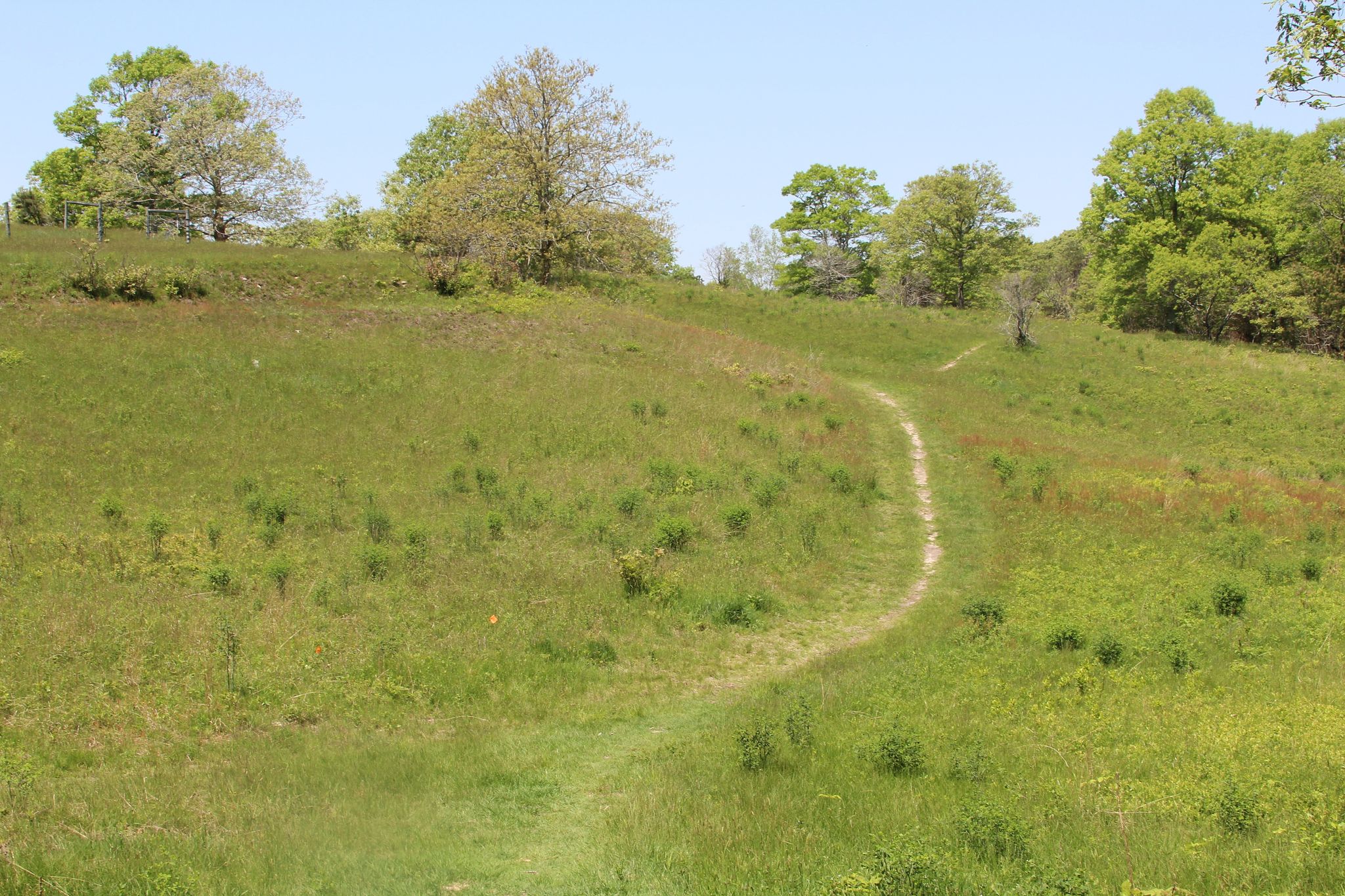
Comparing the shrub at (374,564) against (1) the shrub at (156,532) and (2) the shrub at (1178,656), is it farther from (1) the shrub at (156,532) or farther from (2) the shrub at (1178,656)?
(2) the shrub at (1178,656)

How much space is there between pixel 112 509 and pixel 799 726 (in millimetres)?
12780

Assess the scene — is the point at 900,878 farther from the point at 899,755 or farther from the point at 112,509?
the point at 112,509

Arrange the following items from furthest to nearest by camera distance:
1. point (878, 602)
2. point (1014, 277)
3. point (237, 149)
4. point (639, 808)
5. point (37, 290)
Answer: point (237, 149), point (1014, 277), point (37, 290), point (878, 602), point (639, 808)

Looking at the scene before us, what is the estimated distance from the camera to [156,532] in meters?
14.0

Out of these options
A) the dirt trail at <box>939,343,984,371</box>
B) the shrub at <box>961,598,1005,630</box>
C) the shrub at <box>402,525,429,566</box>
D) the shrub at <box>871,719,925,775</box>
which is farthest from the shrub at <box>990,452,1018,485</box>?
the dirt trail at <box>939,343,984,371</box>

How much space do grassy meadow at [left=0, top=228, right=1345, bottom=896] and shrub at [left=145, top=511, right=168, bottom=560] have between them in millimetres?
150

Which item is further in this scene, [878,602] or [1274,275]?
[1274,275]

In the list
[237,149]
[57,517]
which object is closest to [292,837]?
[57,517]

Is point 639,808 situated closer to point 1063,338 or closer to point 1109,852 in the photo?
point 1109,852

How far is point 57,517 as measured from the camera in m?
14.5

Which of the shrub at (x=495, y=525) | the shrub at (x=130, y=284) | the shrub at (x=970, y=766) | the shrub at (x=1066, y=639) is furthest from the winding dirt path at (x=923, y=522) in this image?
the shrub at (x=130, y=284)

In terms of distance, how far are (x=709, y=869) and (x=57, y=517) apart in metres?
13.8

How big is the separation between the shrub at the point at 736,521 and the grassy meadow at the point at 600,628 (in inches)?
4.4

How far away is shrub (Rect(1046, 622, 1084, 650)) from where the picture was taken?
11.5 metres
